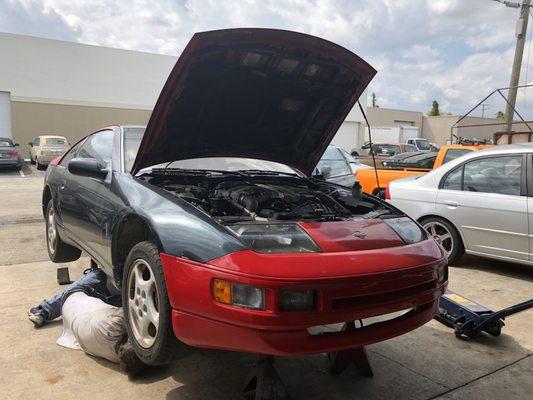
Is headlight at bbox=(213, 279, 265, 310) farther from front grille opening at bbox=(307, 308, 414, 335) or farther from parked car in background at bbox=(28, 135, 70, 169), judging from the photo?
parked car in background at bbox=(28, 135, 70, 169)

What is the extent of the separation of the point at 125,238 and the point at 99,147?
138cm

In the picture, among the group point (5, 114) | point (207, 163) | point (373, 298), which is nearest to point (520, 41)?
point (207, 163)

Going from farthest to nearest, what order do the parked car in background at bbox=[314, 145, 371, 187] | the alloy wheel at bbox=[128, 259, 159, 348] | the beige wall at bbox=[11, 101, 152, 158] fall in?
the beige wall at bbox=[11, 101, 152, 158] → the parked car in background at bbox=[314, 145, 371, 187] → the alloy wheel at bbox=[128, 259, 159, 348]

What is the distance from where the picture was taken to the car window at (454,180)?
5.77 metres

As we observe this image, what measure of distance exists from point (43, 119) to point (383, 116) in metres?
34.6

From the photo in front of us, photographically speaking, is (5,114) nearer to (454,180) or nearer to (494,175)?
(454,180)

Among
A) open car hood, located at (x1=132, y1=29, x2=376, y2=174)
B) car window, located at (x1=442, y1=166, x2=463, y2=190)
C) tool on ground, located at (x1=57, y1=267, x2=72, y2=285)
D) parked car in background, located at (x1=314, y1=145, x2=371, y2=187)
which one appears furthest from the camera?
parked car in background, located at (x1=314, y1=145, x2=371, y2=187)

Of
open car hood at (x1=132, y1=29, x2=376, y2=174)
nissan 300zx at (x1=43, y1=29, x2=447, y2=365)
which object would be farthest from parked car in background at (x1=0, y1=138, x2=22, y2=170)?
open car hood at (x1=132, y1=29, x2=376, y2=174)

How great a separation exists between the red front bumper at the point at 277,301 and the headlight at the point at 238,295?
25 millimetres

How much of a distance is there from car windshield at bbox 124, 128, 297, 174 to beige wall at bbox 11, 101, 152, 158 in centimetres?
2215

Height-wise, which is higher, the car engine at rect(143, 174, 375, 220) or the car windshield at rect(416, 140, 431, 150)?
the car windshield at rect(416, 140, 431, 150)

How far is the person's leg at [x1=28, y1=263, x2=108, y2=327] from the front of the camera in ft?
12.2

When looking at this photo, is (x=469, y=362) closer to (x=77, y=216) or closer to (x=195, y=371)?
(x=195, y=371)

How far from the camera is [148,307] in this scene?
2.76 m
